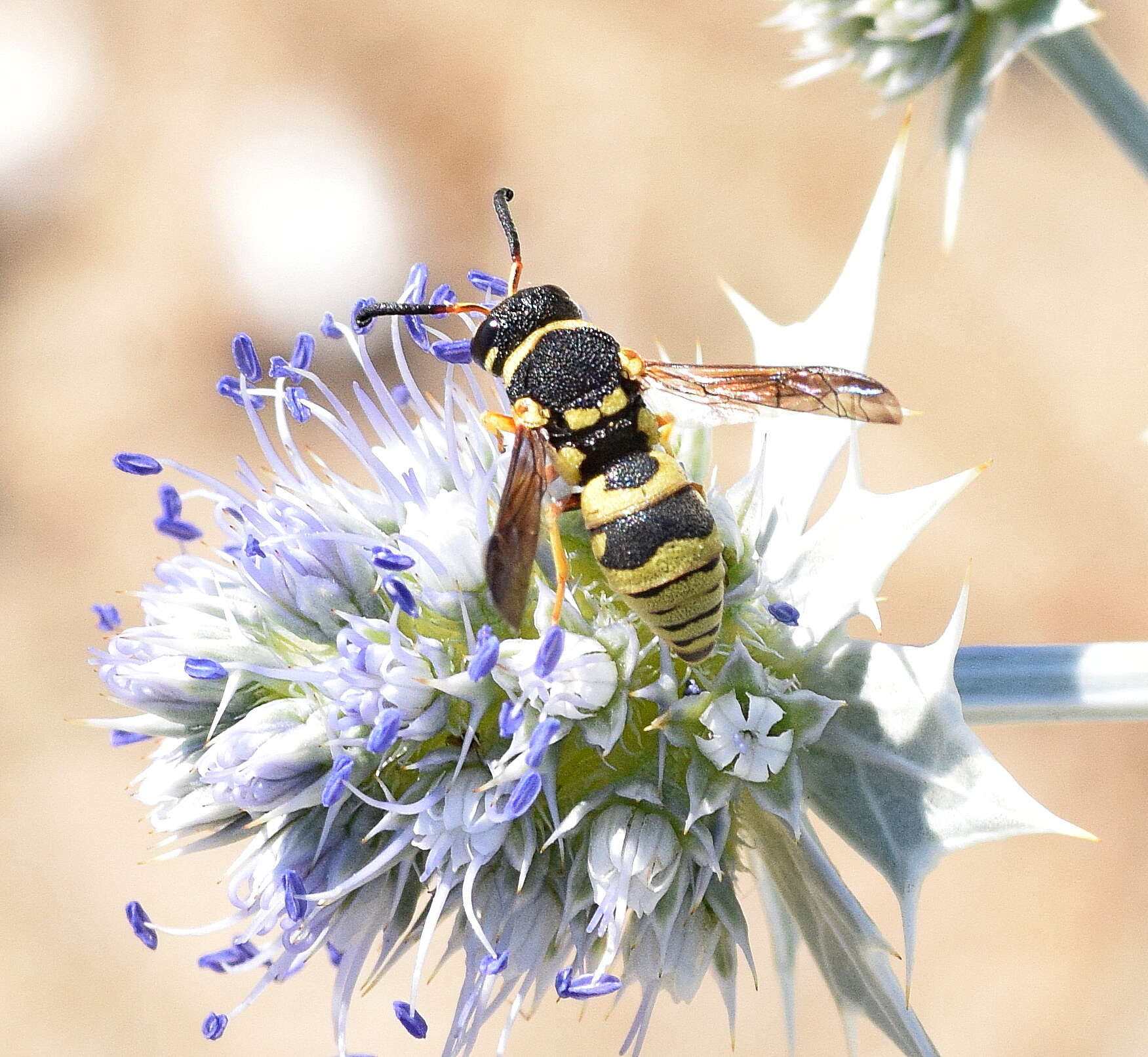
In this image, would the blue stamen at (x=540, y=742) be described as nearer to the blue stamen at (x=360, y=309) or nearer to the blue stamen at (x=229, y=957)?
the blue stamen at (x=229, y=957)

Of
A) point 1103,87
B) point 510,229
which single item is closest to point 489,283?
point 510,229

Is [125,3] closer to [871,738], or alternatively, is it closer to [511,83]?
[511,83]

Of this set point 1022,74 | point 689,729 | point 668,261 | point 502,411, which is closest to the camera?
point 689,729

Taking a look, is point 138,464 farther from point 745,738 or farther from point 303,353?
point 745,738

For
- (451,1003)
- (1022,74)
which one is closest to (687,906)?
(451,1003)

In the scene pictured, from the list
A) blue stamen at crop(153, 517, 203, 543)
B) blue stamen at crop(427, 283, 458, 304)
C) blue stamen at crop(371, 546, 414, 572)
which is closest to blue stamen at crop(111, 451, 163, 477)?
blue stamen at crop(153, 517, 203, 543)

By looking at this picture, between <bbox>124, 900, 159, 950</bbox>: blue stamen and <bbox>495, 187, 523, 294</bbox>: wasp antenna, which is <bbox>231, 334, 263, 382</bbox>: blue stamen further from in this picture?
<bbox>124, 900, 159, 950</bbox>: blue stamen

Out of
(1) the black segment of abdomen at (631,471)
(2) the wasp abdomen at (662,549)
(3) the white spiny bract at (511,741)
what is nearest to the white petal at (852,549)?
(3) the white spiny bract at (511,741)
